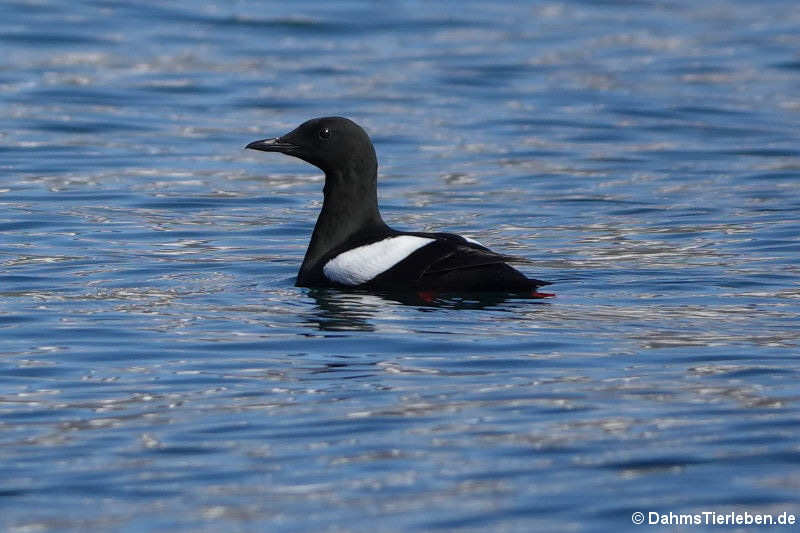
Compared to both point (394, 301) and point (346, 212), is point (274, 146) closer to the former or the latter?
point (346, 212)

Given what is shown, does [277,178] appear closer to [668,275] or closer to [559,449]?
[668,275]

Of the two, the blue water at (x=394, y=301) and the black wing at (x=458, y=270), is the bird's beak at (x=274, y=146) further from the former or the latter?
the black wing at (x=458, y=270)

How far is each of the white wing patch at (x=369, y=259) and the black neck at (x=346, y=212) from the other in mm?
394

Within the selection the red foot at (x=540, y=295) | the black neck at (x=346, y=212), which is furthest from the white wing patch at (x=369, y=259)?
the red foot at (x=540, y=295)

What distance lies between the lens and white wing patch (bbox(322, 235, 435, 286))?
840cm

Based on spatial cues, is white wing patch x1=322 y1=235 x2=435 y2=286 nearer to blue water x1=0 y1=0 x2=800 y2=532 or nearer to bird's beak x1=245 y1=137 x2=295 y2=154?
blue water x1=0 y1=0 x2=800 y2=532

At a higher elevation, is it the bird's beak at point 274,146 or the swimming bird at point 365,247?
the bird's beak at point 274,146

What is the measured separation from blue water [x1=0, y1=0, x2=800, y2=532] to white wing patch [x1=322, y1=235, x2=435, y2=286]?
171mm

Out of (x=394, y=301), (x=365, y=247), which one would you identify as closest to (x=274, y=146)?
(x=365, y=247)

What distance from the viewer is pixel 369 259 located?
8531mm

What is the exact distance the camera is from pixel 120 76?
17.8 m

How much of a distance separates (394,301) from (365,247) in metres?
0.50

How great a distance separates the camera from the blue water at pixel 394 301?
5.31 meters

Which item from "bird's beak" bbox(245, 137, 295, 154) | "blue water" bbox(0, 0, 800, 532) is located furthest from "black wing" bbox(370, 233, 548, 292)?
"bird's beak" bbox(245, 137, 295, 154)
